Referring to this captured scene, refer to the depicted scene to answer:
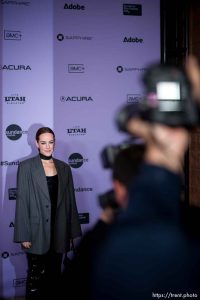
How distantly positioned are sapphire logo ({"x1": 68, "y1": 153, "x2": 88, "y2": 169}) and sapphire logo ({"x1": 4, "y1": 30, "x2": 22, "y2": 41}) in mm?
1269

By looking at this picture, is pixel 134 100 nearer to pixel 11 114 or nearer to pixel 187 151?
pixel 187 151

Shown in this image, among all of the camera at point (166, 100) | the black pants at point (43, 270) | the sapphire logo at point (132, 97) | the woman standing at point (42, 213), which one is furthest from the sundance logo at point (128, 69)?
the camera at point (166, 100)

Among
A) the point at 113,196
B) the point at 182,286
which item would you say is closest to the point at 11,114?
the point at 113,196

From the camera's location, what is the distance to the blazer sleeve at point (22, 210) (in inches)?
128

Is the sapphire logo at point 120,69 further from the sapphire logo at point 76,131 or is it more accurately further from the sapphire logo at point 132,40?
the sapphire logo at point 76,131

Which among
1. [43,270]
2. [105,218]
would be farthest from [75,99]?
[105,218]

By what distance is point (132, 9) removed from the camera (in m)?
4.02

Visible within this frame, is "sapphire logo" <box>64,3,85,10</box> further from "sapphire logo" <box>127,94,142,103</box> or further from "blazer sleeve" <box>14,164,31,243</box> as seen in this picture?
"blazer sleeve" <box>14,164,31,243</box>

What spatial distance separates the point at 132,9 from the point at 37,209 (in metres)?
2.29

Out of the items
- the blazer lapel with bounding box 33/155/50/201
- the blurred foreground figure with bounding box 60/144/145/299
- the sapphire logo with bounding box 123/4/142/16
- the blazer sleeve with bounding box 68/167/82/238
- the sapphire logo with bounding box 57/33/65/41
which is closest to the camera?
the blurred foreground figure with bounding box 60/144/145/299

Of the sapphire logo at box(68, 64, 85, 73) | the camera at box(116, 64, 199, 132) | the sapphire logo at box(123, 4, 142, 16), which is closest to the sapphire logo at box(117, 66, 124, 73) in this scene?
the sapphire logo at box(68, 64, 85, 73)

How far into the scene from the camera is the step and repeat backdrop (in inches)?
146

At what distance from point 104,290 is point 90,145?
3010 mm

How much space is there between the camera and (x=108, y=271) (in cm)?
96
